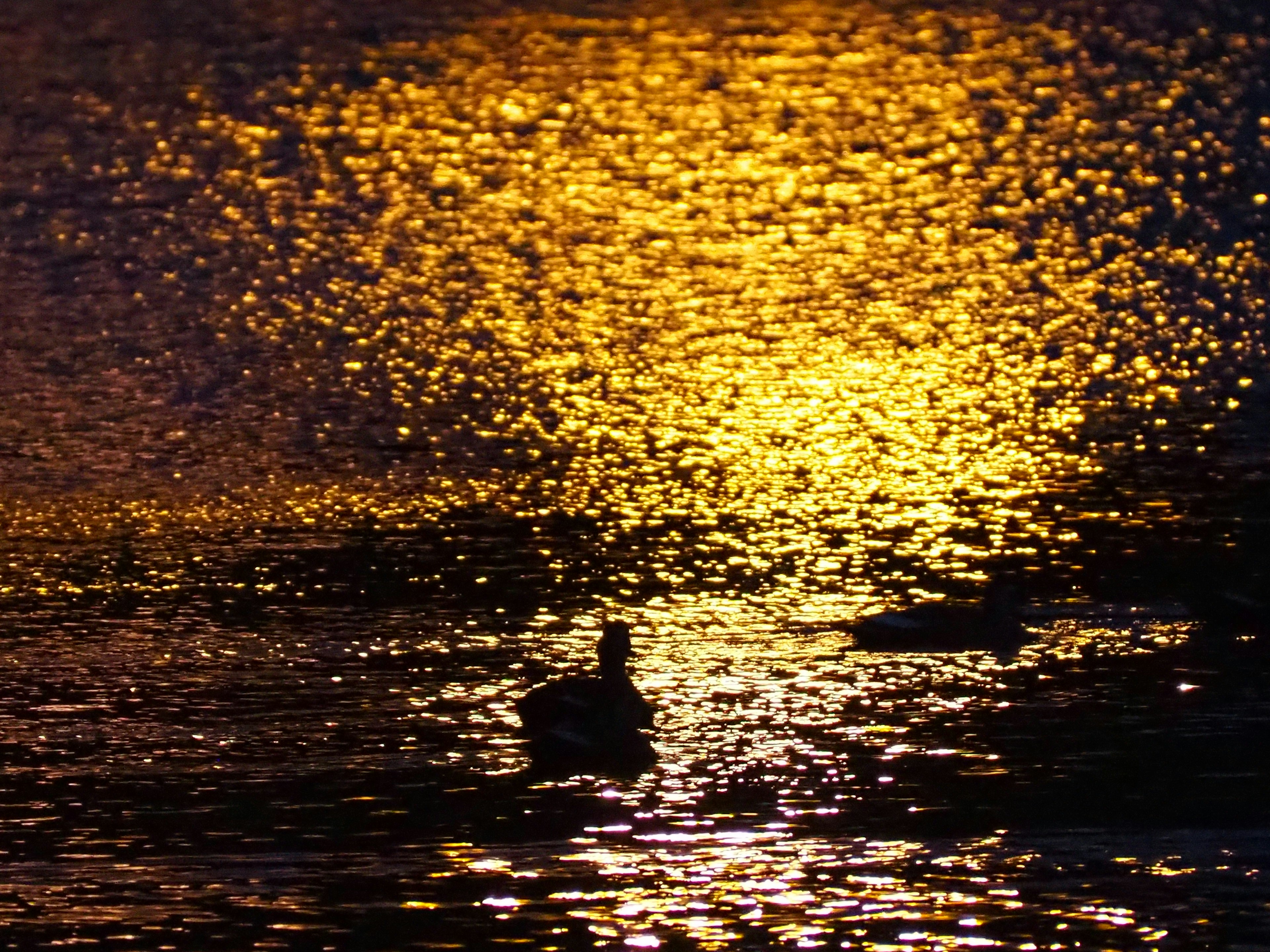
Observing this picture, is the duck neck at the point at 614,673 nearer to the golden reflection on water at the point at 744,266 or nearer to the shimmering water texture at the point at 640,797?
the shimmering water texture at the point at 640,797

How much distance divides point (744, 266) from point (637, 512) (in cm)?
654

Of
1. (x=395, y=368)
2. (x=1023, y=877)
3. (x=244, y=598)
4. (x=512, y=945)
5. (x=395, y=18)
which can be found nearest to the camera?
(x=512, y=945)

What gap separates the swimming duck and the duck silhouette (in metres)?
1.55

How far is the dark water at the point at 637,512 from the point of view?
9.48 metres

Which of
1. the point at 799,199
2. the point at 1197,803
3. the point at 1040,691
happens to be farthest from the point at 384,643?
the point at 799,199

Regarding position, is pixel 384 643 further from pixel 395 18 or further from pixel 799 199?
pixel 395 18

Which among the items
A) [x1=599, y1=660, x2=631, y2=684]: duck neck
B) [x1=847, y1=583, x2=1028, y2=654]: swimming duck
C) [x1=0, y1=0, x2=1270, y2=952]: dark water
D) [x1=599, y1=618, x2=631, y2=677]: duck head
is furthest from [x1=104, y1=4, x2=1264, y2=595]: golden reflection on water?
[x1=599, y1=660, x2=631, y2=684]: duck neck

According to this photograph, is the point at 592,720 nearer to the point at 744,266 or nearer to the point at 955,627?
the point at 955,627

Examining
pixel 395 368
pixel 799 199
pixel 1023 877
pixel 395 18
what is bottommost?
pixel 1023 877

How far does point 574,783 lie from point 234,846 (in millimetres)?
1536

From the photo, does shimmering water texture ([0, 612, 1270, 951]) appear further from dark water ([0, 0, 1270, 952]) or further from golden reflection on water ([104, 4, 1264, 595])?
golden reflection on water ([104, 4, 1264, 595])

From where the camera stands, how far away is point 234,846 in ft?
31.6

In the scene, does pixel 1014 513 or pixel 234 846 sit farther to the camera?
pixel 1014 513

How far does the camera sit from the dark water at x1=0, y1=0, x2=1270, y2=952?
Answer: 373 inches
